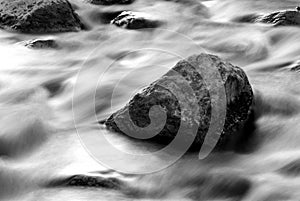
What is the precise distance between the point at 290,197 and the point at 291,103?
5.58 feet

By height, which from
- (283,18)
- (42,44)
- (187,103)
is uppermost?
(187,103)

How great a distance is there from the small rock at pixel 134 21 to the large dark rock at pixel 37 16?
636 millimetres

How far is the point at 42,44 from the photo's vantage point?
7980 millimetres

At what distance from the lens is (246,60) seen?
7.06 meters

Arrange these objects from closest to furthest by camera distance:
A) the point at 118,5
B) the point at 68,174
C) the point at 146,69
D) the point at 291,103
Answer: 1. the point at 68,174
2. the point at 291,103
3. the point at 146,69
4. the point at 118,5

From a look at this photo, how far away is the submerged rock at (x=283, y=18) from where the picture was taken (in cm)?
779

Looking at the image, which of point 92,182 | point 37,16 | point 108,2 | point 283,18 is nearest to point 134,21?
point 108,2

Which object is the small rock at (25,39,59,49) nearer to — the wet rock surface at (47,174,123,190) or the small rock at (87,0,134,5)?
the small rock at (87,0,134,5)

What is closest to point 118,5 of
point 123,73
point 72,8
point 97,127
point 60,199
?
point 72,8

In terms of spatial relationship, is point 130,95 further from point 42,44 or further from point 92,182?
point 42,44

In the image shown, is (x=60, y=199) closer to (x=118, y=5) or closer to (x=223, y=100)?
(x=223, y=100)

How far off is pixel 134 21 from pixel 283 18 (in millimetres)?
2074

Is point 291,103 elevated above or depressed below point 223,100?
below

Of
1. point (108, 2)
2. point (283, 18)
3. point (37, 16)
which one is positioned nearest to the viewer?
point (283, 18)
